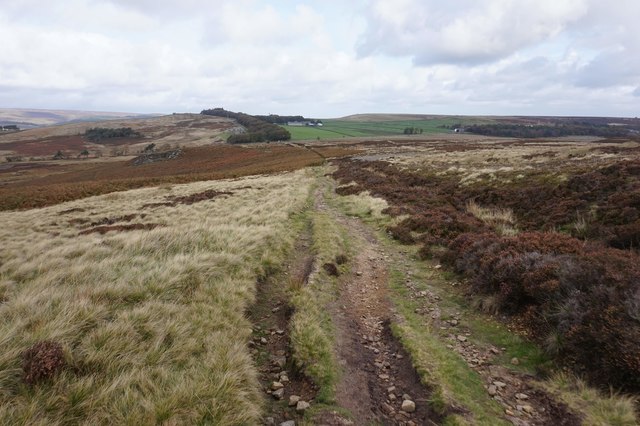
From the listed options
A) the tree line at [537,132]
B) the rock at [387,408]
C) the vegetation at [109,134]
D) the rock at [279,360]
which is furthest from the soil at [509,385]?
the vegetation at [109,134]

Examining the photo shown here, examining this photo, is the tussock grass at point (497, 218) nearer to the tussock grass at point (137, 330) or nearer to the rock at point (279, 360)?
the tussock grass at point (137, 330)

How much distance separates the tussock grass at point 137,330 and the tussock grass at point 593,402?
414 centimetres

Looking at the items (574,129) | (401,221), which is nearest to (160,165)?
(401,221)

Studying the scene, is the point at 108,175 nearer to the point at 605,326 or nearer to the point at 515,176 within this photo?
the point at 515,176

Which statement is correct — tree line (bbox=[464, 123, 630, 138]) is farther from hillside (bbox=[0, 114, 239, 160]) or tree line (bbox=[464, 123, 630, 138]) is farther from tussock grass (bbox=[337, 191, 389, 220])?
tussock grass (bbox=[337, 191, 389, 220])

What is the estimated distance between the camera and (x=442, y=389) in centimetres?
497

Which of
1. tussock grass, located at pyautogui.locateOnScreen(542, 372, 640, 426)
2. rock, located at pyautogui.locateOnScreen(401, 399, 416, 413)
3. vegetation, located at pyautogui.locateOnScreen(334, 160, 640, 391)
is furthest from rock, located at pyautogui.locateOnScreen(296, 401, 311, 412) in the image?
vegetation, located at pyautogui.locateOnScreen(334, 160, 640, 391)

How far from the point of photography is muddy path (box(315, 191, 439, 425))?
4.71 meters

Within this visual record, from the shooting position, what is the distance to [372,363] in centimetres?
586

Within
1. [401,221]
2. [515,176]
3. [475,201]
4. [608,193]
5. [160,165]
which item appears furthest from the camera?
[160,165]

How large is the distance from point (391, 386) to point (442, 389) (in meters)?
0.74

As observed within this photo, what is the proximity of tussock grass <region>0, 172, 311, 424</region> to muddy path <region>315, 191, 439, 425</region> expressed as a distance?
1447 mm

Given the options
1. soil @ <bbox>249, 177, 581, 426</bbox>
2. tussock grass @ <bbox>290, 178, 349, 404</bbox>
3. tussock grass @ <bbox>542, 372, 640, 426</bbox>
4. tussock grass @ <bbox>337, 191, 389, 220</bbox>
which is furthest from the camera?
tussock grass @ <bbox>337, 191, 389, 220</bbox>

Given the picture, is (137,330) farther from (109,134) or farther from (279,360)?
(109,134)
